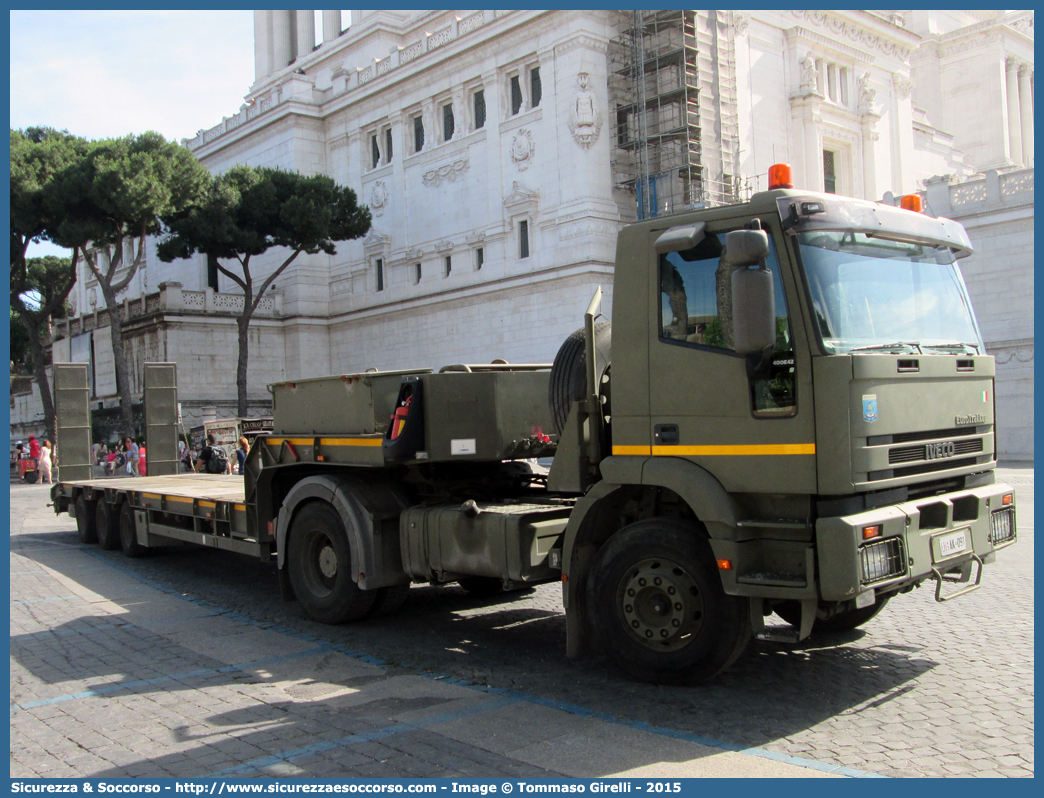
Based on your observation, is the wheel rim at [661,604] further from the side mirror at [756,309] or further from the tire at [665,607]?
the side mirror at [756,309]

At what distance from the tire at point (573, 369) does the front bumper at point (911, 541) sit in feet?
6.69

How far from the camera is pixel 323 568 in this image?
26.6 ft

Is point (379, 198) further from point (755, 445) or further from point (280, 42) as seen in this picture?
point (755, 445)

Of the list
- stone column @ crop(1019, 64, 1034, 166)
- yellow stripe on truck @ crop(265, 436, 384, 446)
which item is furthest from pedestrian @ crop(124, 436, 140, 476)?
stone column @ crop(1019, 64, 1034, 166)

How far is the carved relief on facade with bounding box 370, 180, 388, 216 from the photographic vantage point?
45.5 m

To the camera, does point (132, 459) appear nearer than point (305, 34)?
Yes

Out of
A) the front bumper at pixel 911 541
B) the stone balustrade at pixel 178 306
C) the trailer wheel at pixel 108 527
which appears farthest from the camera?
the stone balustrade at pixel 178 306

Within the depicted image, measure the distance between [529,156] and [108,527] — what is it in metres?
28.6

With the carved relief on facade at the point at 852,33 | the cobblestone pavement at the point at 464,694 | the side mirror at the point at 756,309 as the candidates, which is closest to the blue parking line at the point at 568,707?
the cobblestone pavement at the point at 464,694

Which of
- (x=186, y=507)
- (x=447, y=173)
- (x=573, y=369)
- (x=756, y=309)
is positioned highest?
(x=447, y=173)

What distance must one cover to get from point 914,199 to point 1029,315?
26.4m

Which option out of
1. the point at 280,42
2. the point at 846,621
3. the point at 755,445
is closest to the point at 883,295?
the point at 755,445

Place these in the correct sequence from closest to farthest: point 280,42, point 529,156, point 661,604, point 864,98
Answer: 1. point 661,604
2. point 529,156
3. point 864,98
4. point 280,42

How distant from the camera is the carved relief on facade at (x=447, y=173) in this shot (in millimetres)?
41344
